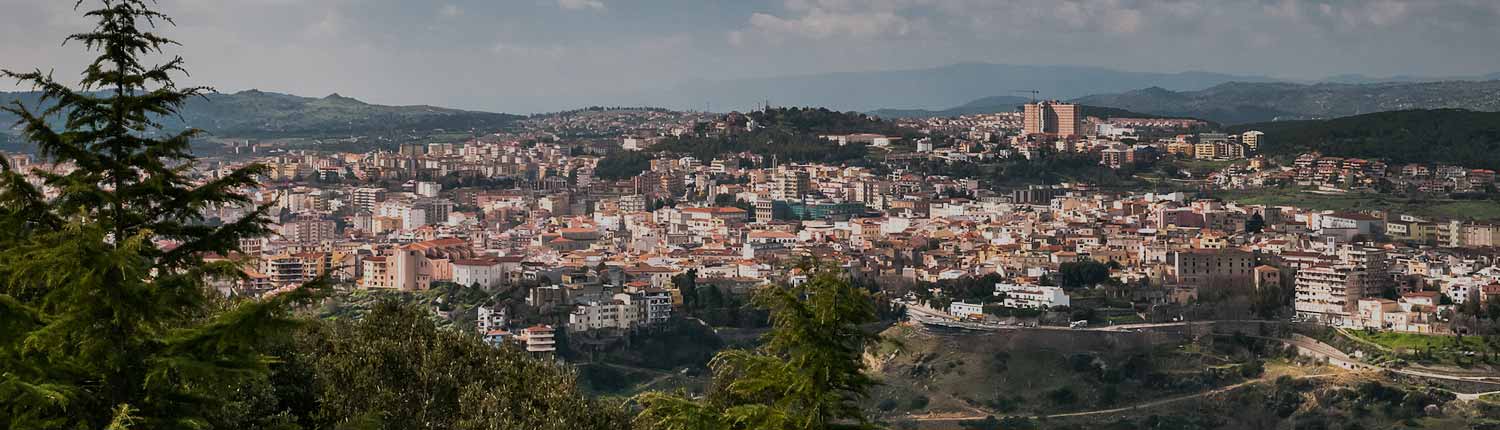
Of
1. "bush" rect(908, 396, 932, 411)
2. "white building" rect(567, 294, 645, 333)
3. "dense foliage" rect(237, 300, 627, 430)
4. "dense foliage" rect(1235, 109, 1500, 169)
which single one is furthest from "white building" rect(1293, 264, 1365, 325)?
"dense foliage" rect(1235, 109, 1500, 169)

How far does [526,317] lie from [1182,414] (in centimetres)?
1068

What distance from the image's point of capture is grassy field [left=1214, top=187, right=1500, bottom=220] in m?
41.4

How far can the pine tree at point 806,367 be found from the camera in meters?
4.46

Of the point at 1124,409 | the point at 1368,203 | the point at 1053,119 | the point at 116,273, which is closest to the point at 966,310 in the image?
the point at 1124,409

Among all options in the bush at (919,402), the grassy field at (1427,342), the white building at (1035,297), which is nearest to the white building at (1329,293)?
the grassy field at (1427,342)

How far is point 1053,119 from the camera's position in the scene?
71.1 meters

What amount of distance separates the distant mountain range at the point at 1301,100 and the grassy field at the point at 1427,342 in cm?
6112

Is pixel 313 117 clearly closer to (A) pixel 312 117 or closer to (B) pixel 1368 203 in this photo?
(A) pixel 312 117

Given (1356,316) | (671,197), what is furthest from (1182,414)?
(671,197)

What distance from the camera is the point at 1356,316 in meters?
27.5

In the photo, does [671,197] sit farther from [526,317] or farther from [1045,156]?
[526,317]

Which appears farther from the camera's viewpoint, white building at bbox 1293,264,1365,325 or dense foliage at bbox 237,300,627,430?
white building at bbox 1293,264,1365,325

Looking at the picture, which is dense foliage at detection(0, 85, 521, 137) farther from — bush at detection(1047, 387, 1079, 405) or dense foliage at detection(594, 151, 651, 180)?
bush at detection(1047, 387, 1079, 405)

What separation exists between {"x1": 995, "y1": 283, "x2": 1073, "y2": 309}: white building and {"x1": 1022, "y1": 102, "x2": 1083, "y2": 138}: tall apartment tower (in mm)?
40337
